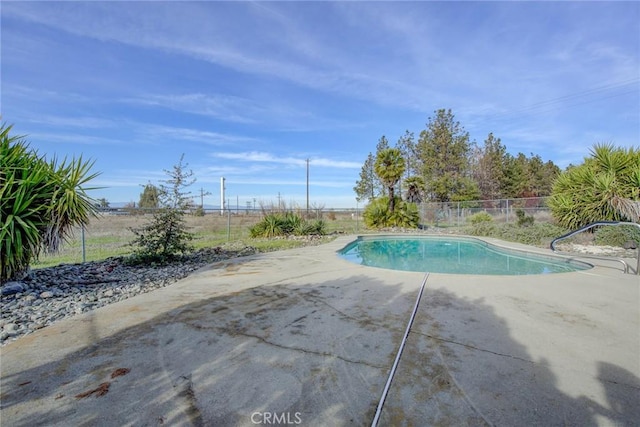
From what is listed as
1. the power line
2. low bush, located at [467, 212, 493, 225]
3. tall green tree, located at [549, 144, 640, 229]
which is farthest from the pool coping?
the power line

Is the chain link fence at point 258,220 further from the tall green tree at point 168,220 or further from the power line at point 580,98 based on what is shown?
the power line at point 580,98

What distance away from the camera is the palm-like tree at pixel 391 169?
14.2 m

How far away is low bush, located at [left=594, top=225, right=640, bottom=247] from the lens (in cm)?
760

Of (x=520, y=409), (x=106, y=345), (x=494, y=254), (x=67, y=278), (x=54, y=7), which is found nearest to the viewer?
(x=520, y=409)

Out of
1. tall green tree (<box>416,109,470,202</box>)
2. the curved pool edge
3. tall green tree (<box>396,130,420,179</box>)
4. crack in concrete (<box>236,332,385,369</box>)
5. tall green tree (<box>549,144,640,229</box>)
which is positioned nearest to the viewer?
crack in concrete (<box>236,332,385,369</box>)

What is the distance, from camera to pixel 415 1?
9.21 metres

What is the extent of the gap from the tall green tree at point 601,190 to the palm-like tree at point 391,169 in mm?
6159

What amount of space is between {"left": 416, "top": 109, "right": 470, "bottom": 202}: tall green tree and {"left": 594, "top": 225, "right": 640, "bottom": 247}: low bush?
16541 millimetres

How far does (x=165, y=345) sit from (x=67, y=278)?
3400mm

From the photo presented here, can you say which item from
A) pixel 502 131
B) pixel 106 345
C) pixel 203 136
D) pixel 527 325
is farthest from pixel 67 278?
pixel 502 131

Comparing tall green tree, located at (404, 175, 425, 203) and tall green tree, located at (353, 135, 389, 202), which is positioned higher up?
tall green tree, located at (353, 135, 389, 202)

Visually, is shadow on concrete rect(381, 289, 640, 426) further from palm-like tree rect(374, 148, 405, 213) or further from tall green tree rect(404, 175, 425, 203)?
tall green tree rect(404, 175, 425, 203)

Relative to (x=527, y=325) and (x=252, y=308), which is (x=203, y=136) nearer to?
(x=252, y=308)

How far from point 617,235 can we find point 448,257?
4347 mm
